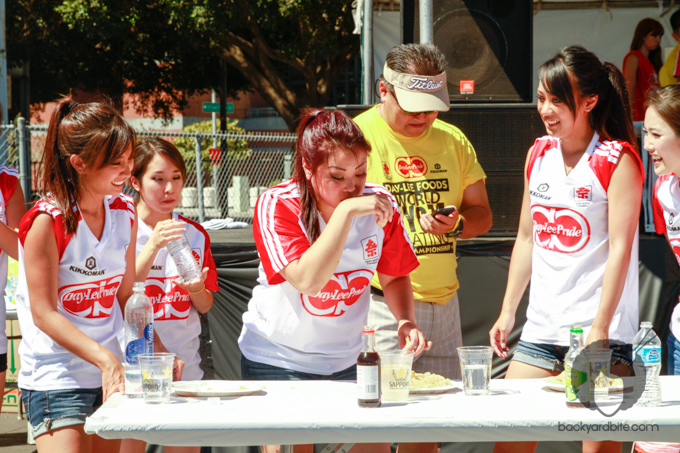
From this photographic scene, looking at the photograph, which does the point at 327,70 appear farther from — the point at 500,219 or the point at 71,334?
the point at 71,334

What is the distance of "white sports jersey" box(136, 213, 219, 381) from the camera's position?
9.70 feet

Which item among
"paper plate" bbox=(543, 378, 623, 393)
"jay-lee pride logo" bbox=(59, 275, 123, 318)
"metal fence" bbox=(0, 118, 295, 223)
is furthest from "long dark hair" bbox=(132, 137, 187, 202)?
"metal fence" bbox=(0, 118, 295, 223)

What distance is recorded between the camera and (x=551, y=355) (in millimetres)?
2680

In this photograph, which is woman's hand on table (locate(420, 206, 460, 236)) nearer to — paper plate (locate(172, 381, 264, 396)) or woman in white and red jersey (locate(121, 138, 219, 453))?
woman in white and red jersey (locate(121, 138, 219, 453))

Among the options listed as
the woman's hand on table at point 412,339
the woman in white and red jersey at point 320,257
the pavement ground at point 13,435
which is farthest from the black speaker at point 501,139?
the pavement ground at point 13,435

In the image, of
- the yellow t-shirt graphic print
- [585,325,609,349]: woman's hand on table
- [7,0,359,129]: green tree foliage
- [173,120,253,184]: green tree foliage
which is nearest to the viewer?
[585,325,609,349]: woman's hand on table

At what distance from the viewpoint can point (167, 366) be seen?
2.08 metres

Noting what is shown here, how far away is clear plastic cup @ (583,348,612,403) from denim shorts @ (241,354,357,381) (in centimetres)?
82

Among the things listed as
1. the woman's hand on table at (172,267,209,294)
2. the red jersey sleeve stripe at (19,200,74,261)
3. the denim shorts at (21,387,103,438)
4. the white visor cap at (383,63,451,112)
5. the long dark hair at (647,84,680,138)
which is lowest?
the denim shorts at (21,387,103,438)

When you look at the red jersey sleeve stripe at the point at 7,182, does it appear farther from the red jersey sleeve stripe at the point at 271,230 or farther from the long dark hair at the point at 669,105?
the long dark hair at the point at 669,105

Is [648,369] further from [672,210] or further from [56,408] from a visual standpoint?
[56,408]

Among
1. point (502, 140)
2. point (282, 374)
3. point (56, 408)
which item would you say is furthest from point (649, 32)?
point (56, 408)

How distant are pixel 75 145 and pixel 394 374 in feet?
4.27

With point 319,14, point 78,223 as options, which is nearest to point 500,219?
point 78,223
